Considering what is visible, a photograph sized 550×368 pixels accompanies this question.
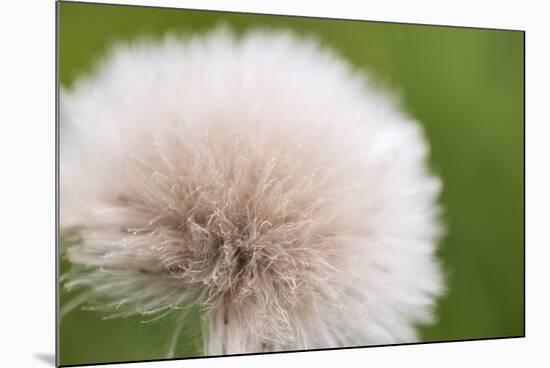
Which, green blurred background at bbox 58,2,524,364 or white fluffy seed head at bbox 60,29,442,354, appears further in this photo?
green blurred background at bbox 58,2,524,364

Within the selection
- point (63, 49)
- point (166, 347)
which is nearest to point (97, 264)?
point (166, 347)

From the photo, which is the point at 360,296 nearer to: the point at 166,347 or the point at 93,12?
the point at 166,347

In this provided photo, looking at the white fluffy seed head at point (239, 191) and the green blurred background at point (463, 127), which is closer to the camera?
the white fluffy seed head at point (239, 191)

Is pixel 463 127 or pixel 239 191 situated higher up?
pixel 463 127

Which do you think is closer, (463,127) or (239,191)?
(239,191)
